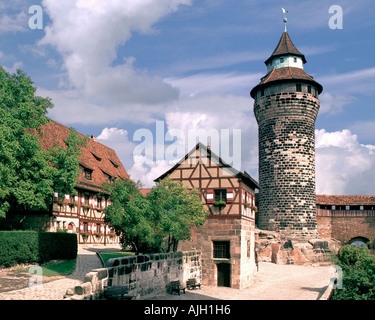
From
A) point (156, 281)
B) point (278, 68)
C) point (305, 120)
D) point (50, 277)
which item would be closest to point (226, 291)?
point (156, 281)

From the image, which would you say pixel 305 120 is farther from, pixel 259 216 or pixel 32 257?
pixel 32 257

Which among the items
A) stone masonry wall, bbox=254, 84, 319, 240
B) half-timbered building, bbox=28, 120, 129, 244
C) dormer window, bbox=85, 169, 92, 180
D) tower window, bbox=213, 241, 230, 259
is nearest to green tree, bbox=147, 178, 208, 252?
tower window, bbox=213, 241, 230, 259

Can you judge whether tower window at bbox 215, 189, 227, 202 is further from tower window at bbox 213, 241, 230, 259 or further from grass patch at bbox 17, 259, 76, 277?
grass patch at bbox 17, 259, 76, 277

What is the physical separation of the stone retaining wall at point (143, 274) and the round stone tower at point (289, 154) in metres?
18.6

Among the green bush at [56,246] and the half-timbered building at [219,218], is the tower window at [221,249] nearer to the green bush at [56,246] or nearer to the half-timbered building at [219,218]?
the half-timbered building at [219,218]

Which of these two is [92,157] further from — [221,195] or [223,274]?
[223,274]

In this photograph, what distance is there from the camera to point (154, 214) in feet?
72.3

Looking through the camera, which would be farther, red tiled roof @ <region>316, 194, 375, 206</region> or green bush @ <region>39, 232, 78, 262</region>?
red tiled roof @ <region>316, 194, 375, 206</region>

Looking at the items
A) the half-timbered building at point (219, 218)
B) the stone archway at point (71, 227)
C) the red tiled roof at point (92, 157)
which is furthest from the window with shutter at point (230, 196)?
the stone archway at point (71, 227)

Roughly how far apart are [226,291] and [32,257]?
1078 cm

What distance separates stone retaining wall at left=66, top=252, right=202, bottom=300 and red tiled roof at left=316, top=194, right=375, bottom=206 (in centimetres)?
2720

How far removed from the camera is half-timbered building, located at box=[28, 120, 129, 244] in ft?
91.4

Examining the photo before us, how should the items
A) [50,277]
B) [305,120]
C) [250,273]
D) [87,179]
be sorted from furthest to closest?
[305,120] → [87,179] → [250,273] → [50,277]

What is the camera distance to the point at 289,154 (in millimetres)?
42469
